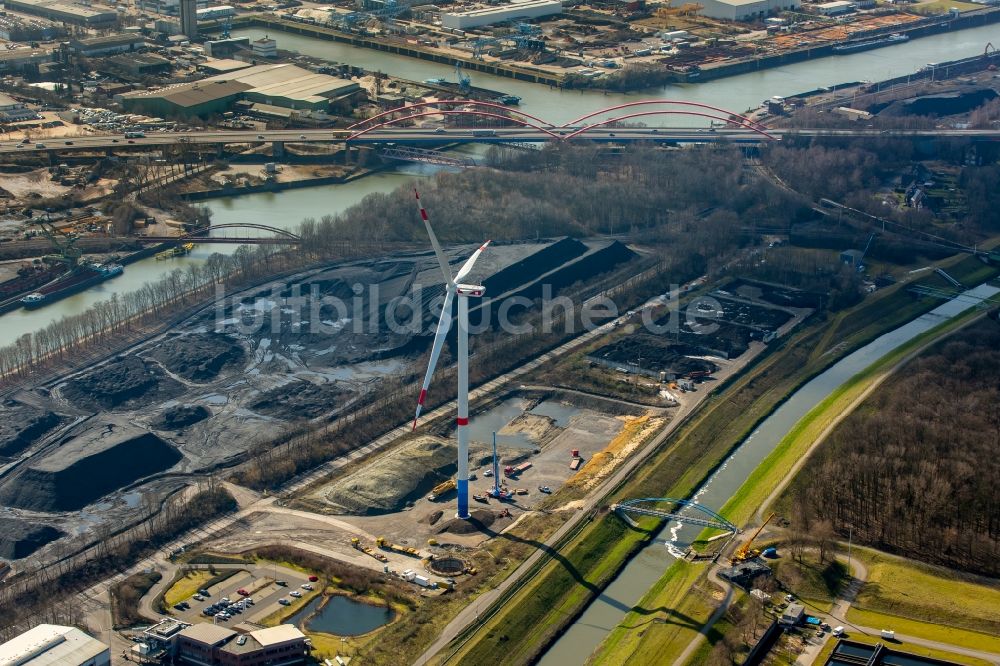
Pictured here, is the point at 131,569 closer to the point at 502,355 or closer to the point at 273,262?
the point at 502,355

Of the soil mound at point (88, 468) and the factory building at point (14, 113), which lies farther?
the factory building at point (14, 113)

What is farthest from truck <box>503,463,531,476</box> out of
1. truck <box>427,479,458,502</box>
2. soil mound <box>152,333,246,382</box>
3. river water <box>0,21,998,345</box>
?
river water <box>0,21,998,345</box>

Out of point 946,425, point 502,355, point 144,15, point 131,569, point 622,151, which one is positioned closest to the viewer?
point 131,569

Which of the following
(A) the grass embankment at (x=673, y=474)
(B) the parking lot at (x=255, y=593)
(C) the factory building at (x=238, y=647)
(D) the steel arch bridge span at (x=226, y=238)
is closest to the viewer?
(C) the factory building at (x=238, y=647)

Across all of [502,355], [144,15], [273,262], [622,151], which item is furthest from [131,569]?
[144,15]

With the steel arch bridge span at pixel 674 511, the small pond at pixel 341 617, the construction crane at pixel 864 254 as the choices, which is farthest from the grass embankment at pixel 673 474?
the small pond at pixel 341 617

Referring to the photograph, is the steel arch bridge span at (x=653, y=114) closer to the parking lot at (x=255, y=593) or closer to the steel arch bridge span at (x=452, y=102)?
the steel arch bridge span at (x=452, y=102)

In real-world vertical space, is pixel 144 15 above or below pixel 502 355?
above

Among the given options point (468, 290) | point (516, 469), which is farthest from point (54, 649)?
point (516, 469)
